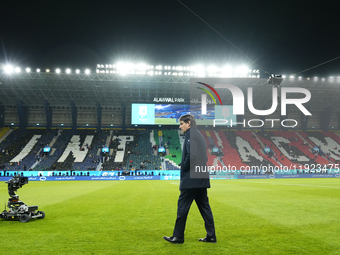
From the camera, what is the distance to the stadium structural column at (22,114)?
5375 centimetres

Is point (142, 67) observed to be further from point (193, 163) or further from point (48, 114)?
point (193, 163)

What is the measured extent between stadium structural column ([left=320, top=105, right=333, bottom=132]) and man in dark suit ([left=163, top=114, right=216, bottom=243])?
64.0 meters

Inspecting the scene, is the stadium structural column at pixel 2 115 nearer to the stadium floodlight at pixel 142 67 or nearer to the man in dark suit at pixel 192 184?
the stadium floodlight at pixel 142 67

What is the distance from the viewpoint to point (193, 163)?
190 inches

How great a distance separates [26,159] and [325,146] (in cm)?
5844

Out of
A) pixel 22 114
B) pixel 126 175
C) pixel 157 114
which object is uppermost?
pixel 22 114

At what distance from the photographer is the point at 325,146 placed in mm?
53531

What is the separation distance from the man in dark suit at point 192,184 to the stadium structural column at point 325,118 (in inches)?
2520

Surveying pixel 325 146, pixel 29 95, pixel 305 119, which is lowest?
pixel 325 146

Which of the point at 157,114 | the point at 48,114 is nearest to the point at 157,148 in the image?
the point at 157,114

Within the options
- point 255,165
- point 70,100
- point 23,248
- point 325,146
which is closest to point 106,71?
point 70,100

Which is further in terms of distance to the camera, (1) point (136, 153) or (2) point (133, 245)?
(1) point (136, 153)

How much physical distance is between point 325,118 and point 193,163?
65350mm

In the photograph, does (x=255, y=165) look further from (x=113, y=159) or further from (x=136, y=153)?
(x=113, y=159)
